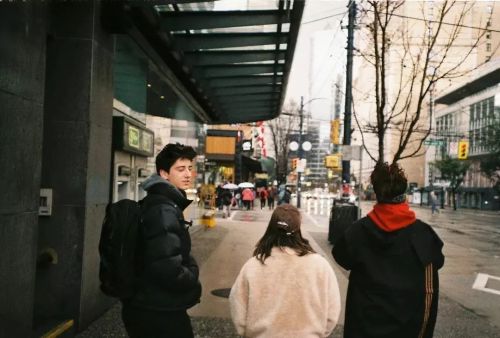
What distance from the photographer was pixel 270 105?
58.8 feet

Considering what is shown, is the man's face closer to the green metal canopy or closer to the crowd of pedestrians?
the crowd of pedestrians

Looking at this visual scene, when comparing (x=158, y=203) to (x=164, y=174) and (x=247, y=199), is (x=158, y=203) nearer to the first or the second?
(x=164, y=174)

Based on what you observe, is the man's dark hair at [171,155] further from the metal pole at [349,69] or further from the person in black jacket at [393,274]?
the metal pole at [349,69]

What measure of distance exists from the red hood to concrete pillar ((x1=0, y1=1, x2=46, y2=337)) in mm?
2856

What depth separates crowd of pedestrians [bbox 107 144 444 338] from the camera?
3.09m

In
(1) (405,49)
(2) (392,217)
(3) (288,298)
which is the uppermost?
(1) (405,49)

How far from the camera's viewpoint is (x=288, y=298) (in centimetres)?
308

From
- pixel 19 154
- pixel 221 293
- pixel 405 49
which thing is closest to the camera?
pixel 19 154

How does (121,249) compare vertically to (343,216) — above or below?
above

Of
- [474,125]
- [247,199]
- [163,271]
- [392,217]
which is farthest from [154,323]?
[474,125]

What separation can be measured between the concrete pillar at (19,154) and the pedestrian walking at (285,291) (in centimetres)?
225

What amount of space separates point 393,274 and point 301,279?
54cm

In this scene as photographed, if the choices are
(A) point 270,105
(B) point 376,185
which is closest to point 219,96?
(A) point 270,105

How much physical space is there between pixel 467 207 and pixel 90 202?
2682 inches
